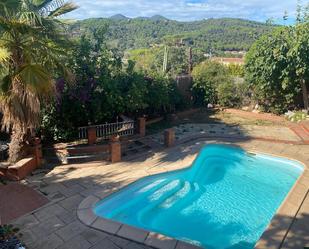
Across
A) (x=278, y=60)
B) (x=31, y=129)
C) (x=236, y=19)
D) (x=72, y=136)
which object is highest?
(x=236, y=19)

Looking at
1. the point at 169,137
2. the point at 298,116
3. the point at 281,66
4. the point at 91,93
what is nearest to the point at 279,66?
the point at 281,66

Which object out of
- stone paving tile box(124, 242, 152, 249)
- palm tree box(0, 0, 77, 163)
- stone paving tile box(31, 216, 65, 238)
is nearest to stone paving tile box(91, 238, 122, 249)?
stone paving tile box(124, 242, 152, 249)

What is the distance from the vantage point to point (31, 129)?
9.53 meters

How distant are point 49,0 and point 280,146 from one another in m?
9.92

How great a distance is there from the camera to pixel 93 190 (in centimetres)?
834

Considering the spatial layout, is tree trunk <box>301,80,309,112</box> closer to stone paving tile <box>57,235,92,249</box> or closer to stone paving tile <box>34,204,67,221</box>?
stone paving tile <box>34,204,67,221</box>

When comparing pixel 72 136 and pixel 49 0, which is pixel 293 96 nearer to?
pixel 72 136

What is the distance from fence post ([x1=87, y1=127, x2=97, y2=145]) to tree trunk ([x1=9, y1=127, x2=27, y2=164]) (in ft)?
8.36

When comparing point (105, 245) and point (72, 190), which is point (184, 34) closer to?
point (72, 190)

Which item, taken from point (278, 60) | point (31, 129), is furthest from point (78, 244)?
point (278, 60)

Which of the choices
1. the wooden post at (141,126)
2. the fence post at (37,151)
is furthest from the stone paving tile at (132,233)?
the wooden post at (141,126)

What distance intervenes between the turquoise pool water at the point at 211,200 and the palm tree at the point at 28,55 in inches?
132

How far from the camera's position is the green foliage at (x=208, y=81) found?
17.7 metres

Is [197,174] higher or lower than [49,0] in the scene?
lower
